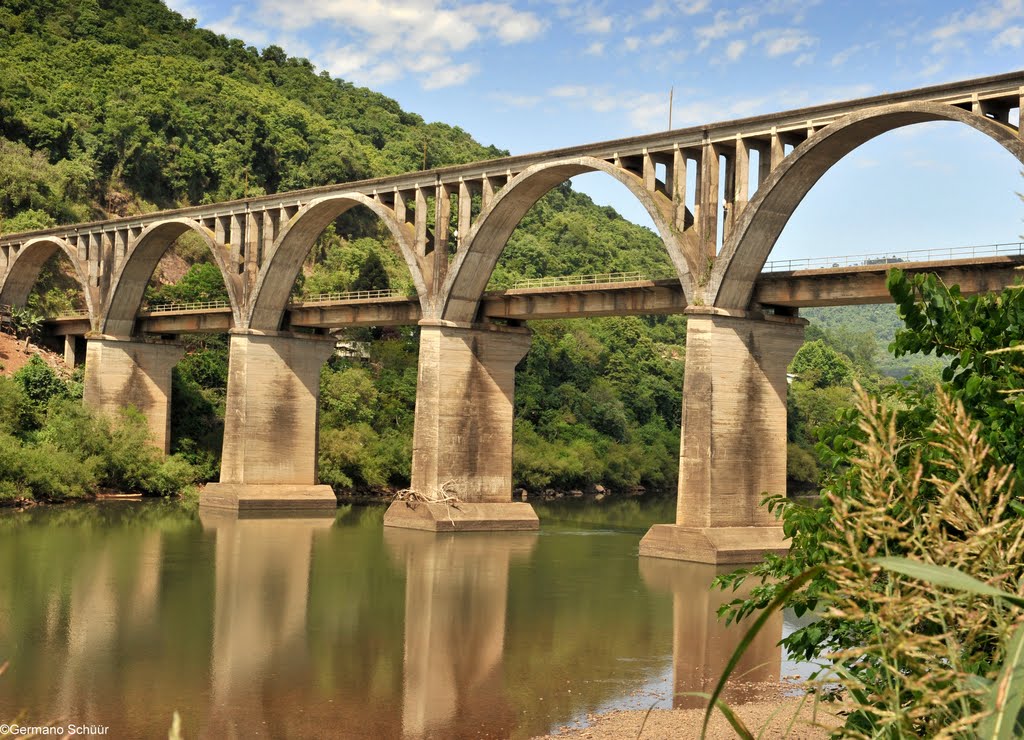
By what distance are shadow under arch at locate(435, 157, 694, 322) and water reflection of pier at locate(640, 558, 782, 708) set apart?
1126 cm

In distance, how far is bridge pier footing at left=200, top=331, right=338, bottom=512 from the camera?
52.8 metres

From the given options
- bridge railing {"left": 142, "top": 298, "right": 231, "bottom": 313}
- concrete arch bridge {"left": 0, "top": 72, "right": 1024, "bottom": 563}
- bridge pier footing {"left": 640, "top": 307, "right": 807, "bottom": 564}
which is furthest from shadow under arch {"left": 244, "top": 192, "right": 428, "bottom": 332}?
bridge pier footing {"left": 640, "top": 307, "right": 807, "bottom": 564}

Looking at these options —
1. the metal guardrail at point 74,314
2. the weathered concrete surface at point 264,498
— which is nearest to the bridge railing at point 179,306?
the metal guardrail at point 74,314

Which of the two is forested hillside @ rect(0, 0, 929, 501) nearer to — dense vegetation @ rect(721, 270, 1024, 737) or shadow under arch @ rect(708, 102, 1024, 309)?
shadow under arch @ rect(708, 102, 1024, 309)

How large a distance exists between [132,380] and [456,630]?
39277 mm

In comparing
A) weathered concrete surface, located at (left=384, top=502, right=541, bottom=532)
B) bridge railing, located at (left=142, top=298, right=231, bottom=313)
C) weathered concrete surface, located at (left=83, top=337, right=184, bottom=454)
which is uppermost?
bridge railing, located at (left=142, top=298, right=231, bottom=313)

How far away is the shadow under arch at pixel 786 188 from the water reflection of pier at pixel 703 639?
25.5ft

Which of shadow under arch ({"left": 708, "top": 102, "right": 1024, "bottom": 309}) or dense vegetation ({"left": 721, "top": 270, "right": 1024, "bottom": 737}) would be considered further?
shadow under arch ({"left": 708, "top": 102, "right": 1024, "bottom": 309})

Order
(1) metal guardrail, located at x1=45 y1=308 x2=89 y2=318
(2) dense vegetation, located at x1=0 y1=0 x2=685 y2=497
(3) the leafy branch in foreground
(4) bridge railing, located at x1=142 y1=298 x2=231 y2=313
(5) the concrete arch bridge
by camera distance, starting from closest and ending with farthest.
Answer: (3) the leafy branch in foreground < (5) the concrete arch bridge < (4) bridge railing, located at x1=142 y1=298 x2=231 y2=313 < (1) metal guardrail, located at x1=45 y1=308 x2=89 y2=318 < (2) dense vegetation, located at x1=0 y1=0 x2=685 y2=497

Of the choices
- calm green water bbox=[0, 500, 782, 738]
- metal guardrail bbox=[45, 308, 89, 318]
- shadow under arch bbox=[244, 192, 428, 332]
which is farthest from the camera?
metal guardrail bbox=[45, 308, 89, 318]

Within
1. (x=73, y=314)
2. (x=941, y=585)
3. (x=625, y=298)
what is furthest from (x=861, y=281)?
(x=73, y=314)

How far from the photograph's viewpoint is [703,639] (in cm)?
2650

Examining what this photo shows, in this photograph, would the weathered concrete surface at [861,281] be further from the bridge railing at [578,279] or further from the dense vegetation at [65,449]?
the dense vegetation at [65,449]

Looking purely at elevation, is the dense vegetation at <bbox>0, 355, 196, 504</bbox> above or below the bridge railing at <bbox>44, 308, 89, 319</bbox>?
below
